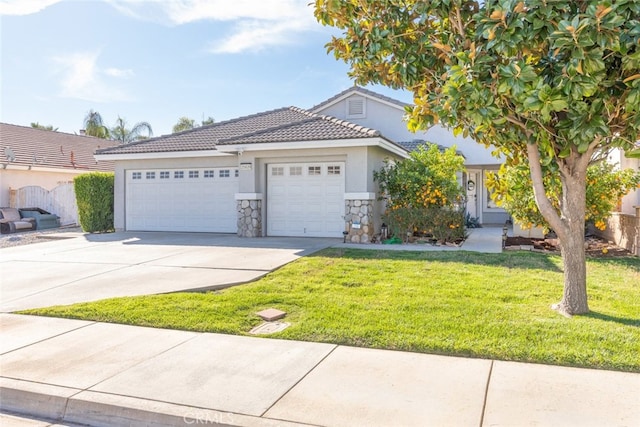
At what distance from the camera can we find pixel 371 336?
16.6 feet

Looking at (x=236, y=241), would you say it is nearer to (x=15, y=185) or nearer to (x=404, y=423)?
(x=404, y=423)

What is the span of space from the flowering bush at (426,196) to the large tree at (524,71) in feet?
19.8

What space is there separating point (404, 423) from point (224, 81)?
60.7 feet

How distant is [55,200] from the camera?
68.3ft

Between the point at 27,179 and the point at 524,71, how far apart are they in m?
23.0

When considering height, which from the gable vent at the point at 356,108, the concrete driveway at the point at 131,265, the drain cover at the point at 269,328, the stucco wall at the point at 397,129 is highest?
the gable vent at the point at 356,108

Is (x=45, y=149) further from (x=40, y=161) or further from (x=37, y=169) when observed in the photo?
(x=37, y=169)

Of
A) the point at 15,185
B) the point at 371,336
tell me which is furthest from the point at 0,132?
A: the point at 371,336

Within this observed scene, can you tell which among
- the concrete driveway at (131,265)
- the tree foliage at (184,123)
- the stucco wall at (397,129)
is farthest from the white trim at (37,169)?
the tree foliage at (184,123)

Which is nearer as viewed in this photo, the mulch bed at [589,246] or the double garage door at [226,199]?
the mulch bed at [589,246]

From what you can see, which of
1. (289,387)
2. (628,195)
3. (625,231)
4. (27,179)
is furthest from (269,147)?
(27,179)

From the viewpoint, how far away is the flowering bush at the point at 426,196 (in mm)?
12688

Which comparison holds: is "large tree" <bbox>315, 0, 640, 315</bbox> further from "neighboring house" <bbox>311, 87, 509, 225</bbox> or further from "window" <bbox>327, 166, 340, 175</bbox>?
"neighboring house" <bbox>311, 87, 509, 225</bbox>

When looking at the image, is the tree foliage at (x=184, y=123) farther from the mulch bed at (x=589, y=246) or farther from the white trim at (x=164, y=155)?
the mulch bed at (x=589, y=246)
